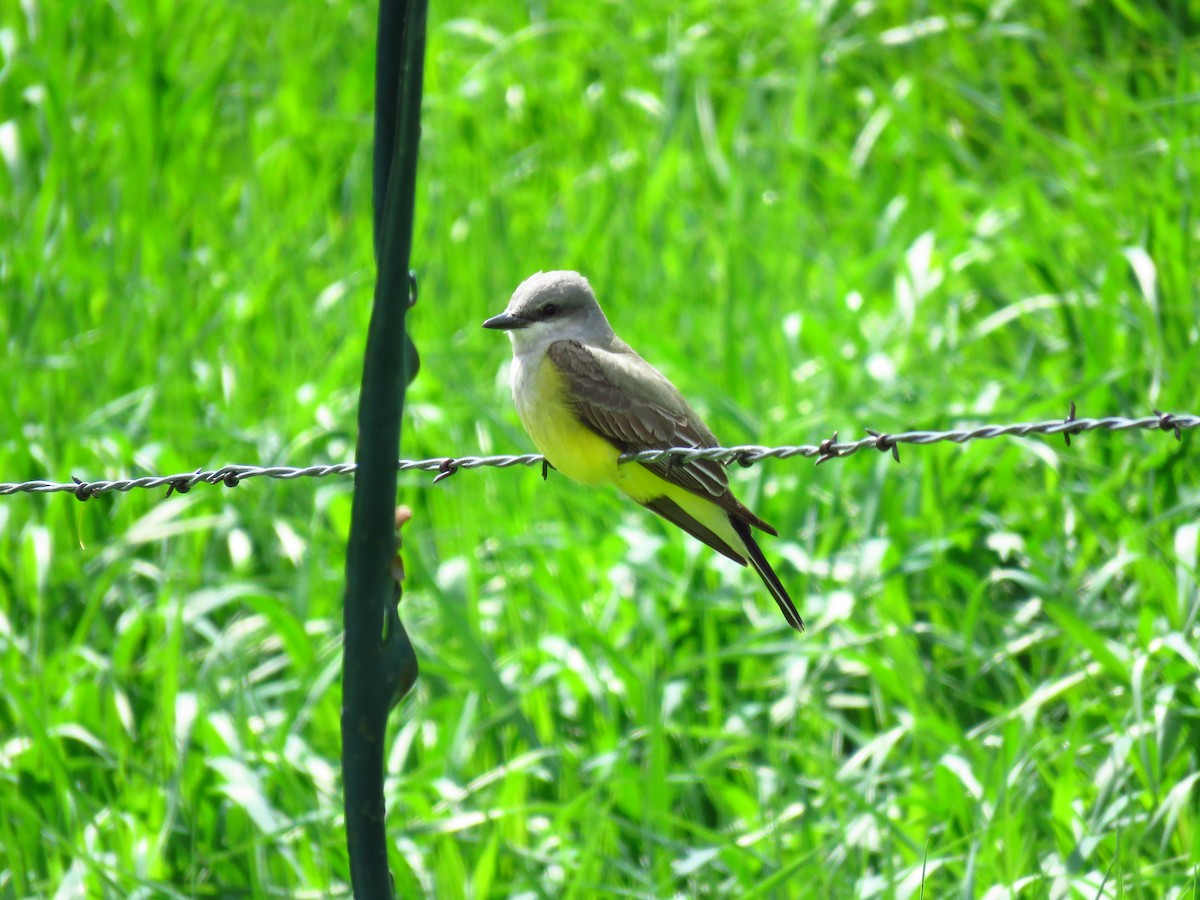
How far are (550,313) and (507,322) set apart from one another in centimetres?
17

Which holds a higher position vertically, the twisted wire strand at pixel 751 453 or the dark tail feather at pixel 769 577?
the twisted wire strand at pixel 751 453

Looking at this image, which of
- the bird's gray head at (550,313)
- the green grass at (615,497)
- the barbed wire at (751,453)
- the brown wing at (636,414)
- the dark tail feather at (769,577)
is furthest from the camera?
the bird's gray head at (550,313)

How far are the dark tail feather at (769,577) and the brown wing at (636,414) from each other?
82 mm

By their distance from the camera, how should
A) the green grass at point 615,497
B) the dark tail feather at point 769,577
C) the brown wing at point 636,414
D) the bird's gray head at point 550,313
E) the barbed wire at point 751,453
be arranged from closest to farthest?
the barbed wire at point 751,453 < the dark tail feather at point 769,577 < the brown wing at point 636,414 < the green grass at point 615,497 < the bird's gray head at point 550,313

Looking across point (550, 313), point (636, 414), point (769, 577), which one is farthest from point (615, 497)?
point (769, 577)

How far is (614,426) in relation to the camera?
3316 mm

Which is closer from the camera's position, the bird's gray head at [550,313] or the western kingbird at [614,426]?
the western kingbird at [614,426]

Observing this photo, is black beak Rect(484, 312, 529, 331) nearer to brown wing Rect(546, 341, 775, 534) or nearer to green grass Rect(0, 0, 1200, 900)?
brown wing Rect(546, 341, 775, 534)

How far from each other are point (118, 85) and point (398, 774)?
431 centimetres

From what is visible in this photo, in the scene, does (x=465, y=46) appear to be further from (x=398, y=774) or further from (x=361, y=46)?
(x=398, y=774)

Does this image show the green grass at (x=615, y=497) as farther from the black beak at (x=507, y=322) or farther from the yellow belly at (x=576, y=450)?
the black beak at (x=507, y=322)

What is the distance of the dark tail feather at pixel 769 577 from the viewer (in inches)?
120

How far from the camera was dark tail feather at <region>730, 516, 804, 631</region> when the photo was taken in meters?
3.05

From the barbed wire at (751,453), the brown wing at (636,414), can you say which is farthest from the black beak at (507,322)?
the barbed wire at (751,453)
